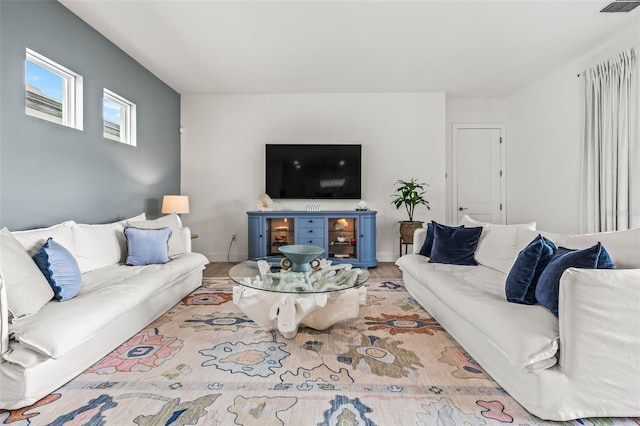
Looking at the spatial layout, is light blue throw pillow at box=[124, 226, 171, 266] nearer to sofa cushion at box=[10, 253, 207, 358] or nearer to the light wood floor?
sofa cushion at box=[10, 253, 207, 358]

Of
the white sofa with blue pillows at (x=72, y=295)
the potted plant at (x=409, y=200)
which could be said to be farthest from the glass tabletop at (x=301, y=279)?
the potted plant at (x=409, y=200)

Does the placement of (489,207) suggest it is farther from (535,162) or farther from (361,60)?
(361,60)

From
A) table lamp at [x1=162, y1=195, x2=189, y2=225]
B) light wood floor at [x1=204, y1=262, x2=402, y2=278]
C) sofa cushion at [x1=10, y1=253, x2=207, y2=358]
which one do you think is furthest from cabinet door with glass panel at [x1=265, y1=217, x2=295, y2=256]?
sofa cushion at [x1=10, y1=253, x2=207, y2=358]

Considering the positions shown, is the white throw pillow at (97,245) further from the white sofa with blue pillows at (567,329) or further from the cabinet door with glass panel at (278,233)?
the white sofa with blue pillows at (567,329)

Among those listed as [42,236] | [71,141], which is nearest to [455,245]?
[42,236]

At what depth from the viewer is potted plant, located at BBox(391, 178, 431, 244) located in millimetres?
4880

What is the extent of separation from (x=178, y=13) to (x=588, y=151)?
173 inches

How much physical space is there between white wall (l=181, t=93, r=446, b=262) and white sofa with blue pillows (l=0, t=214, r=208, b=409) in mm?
2048

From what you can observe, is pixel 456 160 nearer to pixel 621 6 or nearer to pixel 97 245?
pixel 621 6

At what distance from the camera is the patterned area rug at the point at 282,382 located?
154 centimetres

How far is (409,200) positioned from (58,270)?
417cm

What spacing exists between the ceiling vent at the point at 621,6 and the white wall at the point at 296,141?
2422 millimetres

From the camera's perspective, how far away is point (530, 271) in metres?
1.90

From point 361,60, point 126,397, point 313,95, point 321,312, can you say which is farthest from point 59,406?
point 313,95
